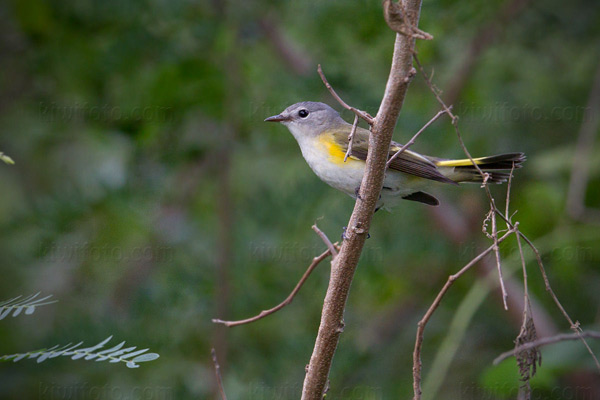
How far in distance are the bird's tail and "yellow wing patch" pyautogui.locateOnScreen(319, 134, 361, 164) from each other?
0.52 meters

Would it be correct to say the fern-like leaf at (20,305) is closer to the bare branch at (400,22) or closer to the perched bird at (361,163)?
the bare branch at (400,22)

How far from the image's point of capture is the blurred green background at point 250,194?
172 inches

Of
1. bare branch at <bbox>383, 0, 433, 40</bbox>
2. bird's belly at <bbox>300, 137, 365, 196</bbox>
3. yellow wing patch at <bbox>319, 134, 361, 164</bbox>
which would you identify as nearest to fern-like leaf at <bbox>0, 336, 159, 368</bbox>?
bare branch at <bbox>383, 0, 433, 40</bbox>

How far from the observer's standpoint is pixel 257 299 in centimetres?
448

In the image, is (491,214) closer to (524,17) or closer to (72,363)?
(72,363)

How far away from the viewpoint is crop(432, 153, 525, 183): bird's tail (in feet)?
10.5

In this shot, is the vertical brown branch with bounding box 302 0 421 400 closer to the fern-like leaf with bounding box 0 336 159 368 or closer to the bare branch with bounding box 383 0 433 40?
the bare branch with bounding box 383 0 433 40

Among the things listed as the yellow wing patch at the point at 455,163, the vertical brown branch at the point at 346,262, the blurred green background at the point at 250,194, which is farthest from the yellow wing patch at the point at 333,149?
the vertical brown branch at the point at 346,262

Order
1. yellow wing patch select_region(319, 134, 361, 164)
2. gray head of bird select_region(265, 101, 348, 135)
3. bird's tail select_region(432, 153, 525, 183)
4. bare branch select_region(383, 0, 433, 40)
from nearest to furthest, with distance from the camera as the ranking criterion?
bare branch select_region(383, 0, 433, 40) → bird's tail select_region(432, 153, 525, 183) → yellow wing patch select_region(319, 134, 361, 164) → gray head of bird select_region(265, 101, 348, 135)

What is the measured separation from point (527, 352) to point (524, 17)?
4057mm

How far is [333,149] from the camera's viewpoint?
360 cm

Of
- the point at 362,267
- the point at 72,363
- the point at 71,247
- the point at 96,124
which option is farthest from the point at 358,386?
the point at 96,124

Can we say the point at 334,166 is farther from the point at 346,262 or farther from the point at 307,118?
the point at 346,262

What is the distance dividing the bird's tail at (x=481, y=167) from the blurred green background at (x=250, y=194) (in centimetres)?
69
